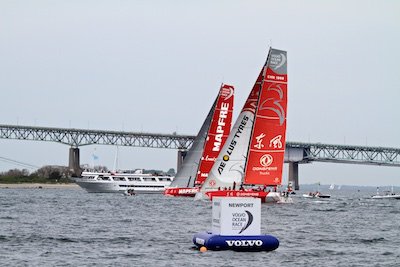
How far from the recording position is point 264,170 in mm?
66188

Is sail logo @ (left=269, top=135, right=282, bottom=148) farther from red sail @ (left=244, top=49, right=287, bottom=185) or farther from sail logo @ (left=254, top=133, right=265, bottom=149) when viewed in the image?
sail logo @ (left=254, top=133, right=265, bottom=149)

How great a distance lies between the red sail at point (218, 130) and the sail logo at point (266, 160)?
18924 mm

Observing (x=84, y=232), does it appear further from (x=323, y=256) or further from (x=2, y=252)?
(x=323, y=256)

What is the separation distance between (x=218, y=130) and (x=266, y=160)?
19.2 metres

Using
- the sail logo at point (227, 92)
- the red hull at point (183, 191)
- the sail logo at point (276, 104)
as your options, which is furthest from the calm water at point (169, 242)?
the red hull at point (183, 191)

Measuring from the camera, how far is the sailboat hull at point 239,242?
29.2m

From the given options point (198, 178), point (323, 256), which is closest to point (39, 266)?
point (323, 256)

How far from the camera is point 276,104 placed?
65125 mm

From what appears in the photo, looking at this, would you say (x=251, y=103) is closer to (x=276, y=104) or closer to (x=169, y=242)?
(x=276, y=104)

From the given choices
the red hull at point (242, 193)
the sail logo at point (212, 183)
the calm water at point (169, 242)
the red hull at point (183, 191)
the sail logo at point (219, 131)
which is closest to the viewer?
the calm water at point (169, 242)

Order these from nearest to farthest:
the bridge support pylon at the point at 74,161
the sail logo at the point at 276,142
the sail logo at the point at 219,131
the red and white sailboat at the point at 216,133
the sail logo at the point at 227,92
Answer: the sail logo at the point at 276,142 → the sail logo at the point at 219,131 → the red and white sailboat at the point at 216,133 → the sail logo at the point at 227,92 → the bridge support pylon at the point at 74,161

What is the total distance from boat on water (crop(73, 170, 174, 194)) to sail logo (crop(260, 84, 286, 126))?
2389 inches

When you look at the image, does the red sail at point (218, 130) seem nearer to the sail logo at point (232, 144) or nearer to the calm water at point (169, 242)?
the sail logo at point (232, 144)

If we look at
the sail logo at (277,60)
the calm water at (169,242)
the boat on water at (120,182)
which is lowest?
the calm water at (169,242)
